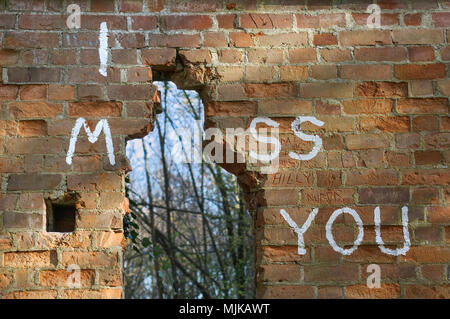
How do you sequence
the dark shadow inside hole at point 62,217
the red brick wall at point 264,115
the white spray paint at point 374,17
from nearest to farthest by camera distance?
the red brick wall at point 264,115 → the dark shadow inside hole at point 62,217 → the white spray paint at point 374,17

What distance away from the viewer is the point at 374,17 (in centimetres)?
340

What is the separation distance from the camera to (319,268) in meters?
3.15

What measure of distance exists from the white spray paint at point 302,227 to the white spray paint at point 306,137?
1.03 ft

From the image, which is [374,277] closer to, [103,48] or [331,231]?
[331,231]

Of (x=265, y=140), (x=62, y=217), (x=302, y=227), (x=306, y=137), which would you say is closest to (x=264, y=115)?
(x=265, y=140)

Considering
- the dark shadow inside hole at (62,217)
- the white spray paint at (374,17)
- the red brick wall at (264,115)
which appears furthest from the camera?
the white spray paint at (374,17)

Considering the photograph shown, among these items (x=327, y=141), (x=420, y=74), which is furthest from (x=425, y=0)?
(x=327, y=141)

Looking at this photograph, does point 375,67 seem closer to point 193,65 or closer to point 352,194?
point 352,194

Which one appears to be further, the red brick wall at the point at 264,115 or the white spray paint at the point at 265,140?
the white spray paint at the point at 265,140

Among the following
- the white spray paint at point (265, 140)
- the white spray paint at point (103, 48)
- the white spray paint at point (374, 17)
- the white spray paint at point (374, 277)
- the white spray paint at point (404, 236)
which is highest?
the white spray paint at point (374, 17)

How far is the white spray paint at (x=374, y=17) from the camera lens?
3395mm

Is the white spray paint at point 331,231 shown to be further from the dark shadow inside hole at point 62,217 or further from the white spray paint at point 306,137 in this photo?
the dark shadow inside hole at point 62,217

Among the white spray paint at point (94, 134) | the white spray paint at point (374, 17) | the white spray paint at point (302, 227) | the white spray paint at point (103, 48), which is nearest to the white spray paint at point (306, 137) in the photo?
the white spray paint at point (302, 227)

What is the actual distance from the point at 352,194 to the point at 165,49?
138 centimetres
